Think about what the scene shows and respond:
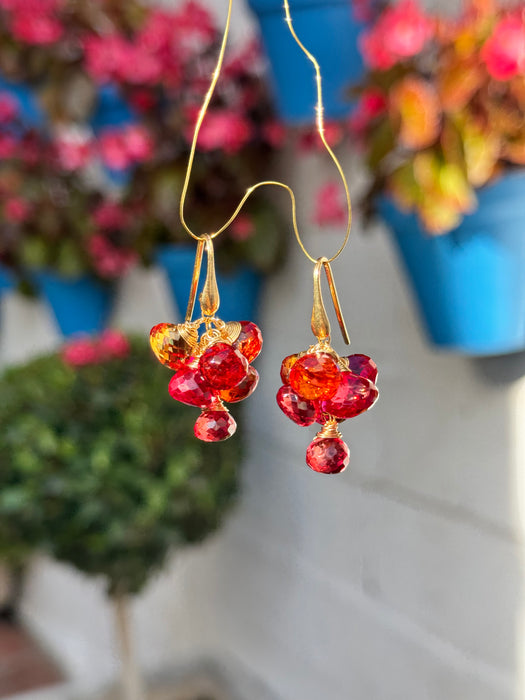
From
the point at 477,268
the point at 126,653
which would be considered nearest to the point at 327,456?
the point at 477,268

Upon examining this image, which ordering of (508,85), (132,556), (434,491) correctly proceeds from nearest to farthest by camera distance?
1. (508,85)
2. (434,491)
3. (132,556)

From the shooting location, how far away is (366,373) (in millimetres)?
479

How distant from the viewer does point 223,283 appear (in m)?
1.32

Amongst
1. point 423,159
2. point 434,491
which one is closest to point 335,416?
point 423,159

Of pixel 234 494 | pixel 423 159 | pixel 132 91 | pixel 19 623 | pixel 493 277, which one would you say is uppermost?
pixel 132 91

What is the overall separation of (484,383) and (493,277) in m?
0.28

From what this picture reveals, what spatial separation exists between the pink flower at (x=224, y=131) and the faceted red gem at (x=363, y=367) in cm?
78

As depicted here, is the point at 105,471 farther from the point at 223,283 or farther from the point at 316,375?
the point at 316,375

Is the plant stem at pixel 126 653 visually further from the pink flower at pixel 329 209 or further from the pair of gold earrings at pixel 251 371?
the pair of gold earrings at pixel 251 371

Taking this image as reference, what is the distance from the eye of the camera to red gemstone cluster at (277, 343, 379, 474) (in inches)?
17.6

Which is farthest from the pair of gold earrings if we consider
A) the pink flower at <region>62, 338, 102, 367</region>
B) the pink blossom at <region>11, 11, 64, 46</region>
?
the pink blossom at <region>11, 11, 64, 46</region>

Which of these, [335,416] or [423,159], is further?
[423,159]

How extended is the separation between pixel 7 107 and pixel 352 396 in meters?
1.48

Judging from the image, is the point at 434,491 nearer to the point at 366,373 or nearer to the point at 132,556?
the point at 132,556
